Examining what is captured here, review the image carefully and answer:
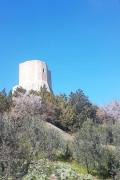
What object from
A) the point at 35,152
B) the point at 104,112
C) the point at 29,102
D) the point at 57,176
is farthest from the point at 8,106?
the point at 57,176

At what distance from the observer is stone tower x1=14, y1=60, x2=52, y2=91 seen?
5991 cm

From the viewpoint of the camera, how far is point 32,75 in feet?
198

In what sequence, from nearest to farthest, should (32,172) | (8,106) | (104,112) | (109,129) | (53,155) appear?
(32,172)
(53,155)
(109,129)
(8,106)
(104,112)

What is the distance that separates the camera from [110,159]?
26.6 metres

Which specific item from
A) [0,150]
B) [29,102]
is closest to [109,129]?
[29,102]

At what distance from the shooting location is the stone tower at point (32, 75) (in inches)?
2359

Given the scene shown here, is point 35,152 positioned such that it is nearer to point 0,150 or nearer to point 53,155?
point 53,155

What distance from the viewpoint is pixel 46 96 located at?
49.9 metres

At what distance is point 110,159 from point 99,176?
145 cm

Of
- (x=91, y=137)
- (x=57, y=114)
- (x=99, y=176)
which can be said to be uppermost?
(x=57, y=114)

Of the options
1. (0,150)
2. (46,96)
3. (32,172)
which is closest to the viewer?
(0,150)

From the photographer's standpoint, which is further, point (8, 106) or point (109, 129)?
point (8, 106)

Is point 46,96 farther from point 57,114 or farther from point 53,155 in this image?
point 53,155

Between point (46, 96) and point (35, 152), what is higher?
point (46, 96)
